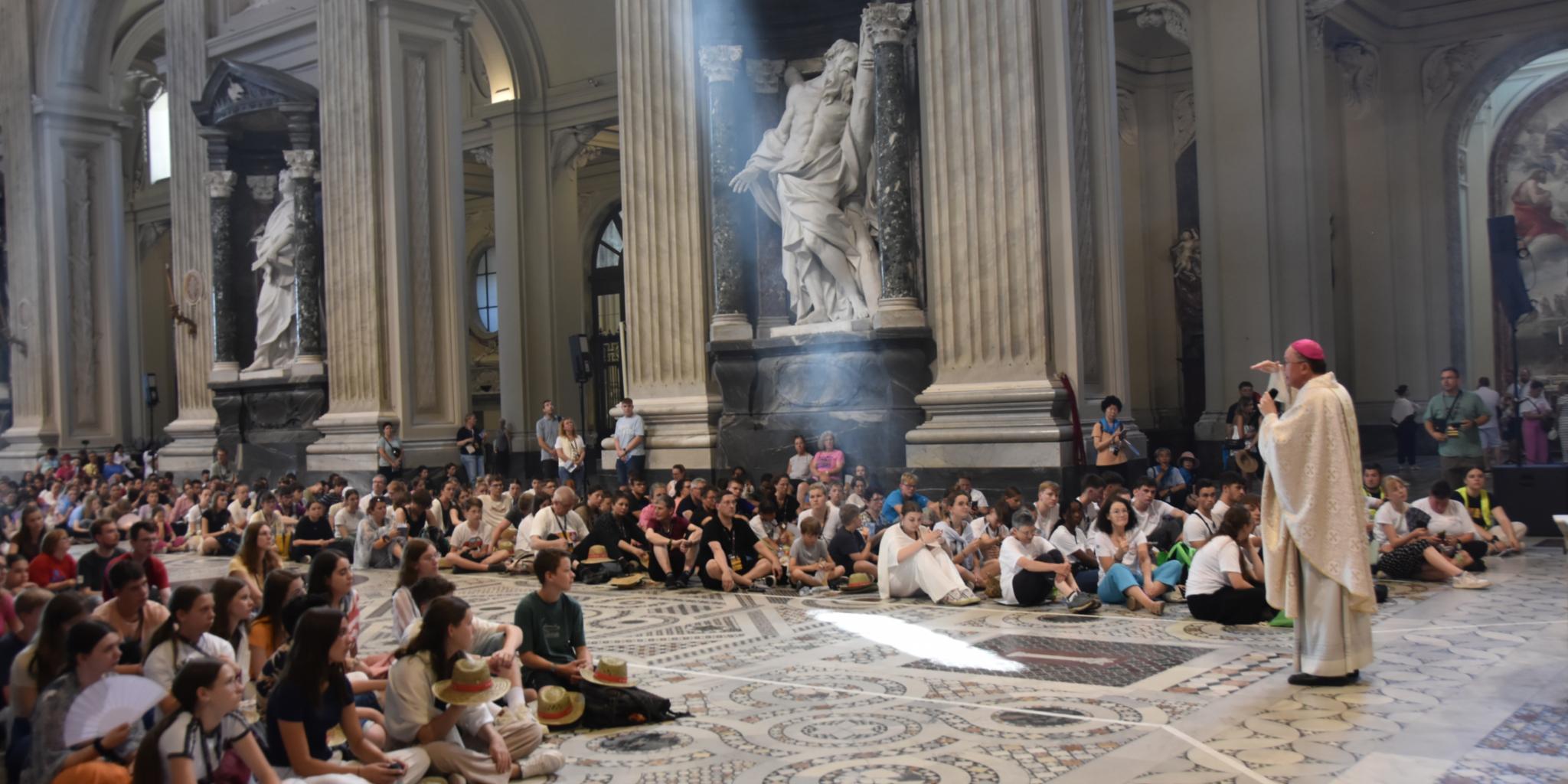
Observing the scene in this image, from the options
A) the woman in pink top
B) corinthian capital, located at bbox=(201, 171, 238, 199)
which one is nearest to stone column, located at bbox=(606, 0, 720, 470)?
the woman in pink top

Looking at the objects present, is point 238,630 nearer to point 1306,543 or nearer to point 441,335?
point 1306,543

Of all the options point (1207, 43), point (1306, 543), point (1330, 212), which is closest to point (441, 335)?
point (1207, 43)

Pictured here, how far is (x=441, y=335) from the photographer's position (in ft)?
57.6

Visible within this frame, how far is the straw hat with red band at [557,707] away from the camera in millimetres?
5891

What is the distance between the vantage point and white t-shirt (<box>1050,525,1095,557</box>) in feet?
30.6

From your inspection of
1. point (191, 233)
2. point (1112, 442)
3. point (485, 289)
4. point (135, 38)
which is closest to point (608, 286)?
point (485, 289)

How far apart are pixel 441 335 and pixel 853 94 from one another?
23.2 ft

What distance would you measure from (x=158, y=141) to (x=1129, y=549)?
2859cm

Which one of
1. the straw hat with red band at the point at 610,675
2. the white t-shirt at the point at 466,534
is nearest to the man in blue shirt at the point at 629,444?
the white t-shirt at the point at 466,534

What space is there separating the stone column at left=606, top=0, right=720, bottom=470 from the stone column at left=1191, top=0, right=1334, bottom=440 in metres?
5.95

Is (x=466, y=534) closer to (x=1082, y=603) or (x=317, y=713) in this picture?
(x=1082, y=603)

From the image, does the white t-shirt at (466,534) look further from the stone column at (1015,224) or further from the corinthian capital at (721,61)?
the corinthian capital at (721,61)

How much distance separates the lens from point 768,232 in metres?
13.6

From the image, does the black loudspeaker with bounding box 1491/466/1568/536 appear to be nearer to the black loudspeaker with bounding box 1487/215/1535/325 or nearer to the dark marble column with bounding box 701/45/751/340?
the black loudspeaker with bounding box 1487/215/1535/325
